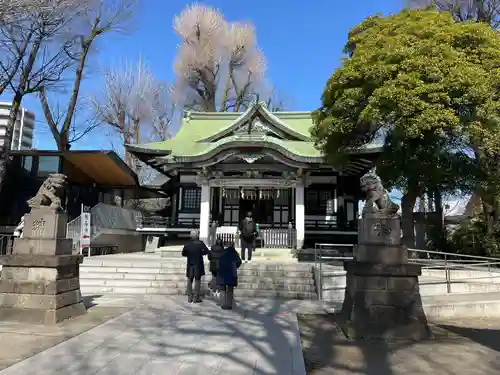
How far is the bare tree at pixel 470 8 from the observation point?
16.9m

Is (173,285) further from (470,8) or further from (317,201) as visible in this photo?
(470,8)

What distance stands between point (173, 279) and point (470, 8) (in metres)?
17.3

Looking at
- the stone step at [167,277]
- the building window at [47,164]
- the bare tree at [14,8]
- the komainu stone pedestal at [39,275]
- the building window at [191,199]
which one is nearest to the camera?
the komainu stone pedestal at [39,275]

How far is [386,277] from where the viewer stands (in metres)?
6.57

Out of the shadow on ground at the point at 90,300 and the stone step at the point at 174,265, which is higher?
the stone step at the point at 174,265

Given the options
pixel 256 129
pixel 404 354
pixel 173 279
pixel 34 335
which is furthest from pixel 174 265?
pixel 256 129

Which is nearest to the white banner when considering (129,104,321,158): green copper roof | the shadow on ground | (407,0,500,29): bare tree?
(129,104,321,158): green copper roof

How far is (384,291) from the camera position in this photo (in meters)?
6.54

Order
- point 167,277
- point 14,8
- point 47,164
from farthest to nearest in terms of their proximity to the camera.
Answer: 1. point 47,164
2. point 167,277
3. point 14,8

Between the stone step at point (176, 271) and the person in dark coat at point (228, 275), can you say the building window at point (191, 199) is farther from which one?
the person in dark coat at point (228, 275)

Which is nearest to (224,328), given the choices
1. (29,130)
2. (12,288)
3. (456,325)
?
(12,288)

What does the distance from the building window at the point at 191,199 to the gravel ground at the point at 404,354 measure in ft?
50.3

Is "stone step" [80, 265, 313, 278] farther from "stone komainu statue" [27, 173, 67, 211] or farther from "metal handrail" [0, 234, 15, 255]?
"metal handrail" [0, 234, 15, 255]

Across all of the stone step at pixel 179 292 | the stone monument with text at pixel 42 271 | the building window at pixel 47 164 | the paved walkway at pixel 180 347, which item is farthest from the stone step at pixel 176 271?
the building window at pixel 47 164
